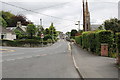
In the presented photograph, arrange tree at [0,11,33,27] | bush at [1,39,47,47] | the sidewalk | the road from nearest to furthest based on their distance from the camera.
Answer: the sidewalk
the road
bush at [1,39,47,47]
tree at [0,11,33,27]

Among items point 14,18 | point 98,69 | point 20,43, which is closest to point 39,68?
point 98,69

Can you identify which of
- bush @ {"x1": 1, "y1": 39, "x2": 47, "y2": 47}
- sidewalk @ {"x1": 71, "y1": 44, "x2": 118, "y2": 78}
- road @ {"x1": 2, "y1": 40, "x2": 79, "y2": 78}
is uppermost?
bush @ {"x1": 1, "y1": 39, "x2": 47, "y2": 47}

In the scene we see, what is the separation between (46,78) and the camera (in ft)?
25.5

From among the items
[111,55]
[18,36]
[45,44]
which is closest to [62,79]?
[111,55]

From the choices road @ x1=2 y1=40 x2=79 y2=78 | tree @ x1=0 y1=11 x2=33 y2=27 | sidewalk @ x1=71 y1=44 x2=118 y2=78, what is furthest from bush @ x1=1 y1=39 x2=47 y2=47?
tree @ x1=0 y1=11 x2=33 y2=27

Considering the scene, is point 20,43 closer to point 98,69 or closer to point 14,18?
point 98,69

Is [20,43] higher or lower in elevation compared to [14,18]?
lower

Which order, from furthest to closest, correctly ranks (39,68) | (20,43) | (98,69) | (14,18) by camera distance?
(14,18)
(20,43)
(39,68)
(98,69)

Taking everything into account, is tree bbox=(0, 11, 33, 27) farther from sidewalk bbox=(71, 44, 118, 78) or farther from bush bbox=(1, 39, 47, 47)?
sidewalk bbox=(71, 44, 118, 78)

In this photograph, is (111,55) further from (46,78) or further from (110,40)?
(46,78)

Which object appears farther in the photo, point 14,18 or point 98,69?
point 14,18

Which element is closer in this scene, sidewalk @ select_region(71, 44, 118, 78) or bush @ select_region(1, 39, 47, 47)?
sidewalk @ select_region(71, 44, 118, 78)

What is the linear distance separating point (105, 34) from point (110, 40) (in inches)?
28.2

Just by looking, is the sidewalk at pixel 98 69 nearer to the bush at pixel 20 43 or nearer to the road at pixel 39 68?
the road at pixel 39 68
